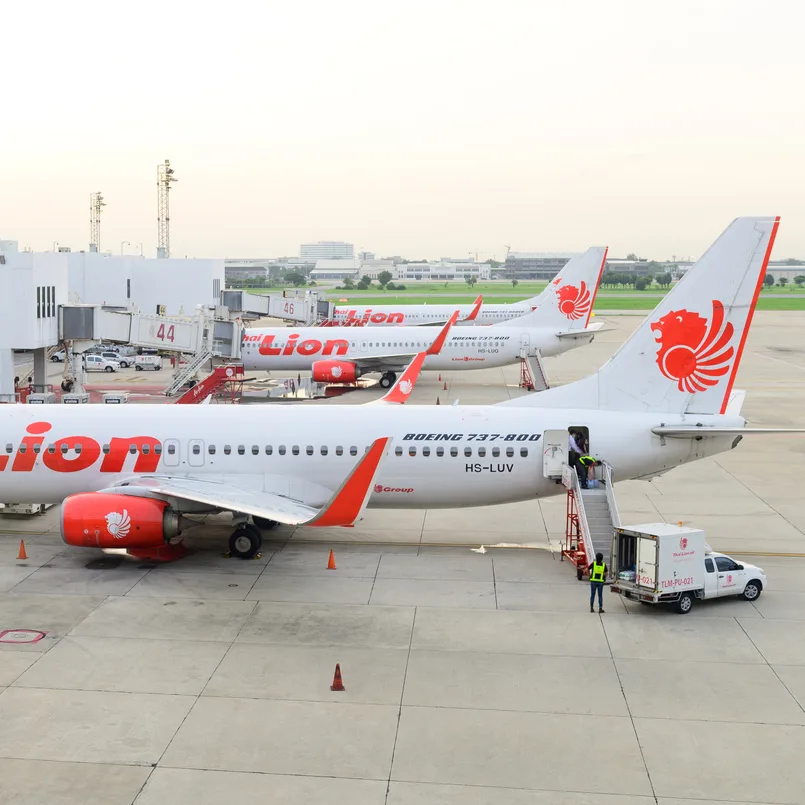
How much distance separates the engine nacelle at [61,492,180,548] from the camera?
23.4 meters

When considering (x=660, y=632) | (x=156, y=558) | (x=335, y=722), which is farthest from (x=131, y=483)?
(x=660, y=632)

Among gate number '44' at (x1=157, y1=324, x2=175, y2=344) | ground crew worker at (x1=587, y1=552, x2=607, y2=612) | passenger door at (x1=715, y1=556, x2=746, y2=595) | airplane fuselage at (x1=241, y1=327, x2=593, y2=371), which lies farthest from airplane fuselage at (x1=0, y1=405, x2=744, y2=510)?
airplane fuselage at (x1=241, y1=327, x2=593, y2=371)

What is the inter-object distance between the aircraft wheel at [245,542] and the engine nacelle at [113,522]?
6.72ft

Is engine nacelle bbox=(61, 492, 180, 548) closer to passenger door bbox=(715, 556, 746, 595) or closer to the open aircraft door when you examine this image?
the open aircraft door

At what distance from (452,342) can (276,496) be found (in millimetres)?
37798

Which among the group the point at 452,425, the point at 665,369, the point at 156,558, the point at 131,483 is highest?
the point at 665,369

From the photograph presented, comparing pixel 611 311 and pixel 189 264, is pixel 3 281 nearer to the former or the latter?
pixel 189 264

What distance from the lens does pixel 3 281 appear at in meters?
36.6

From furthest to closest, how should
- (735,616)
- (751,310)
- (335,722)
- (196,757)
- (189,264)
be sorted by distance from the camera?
(189,264) → (751,310) → (735,616) → (335,722) → (196,757)

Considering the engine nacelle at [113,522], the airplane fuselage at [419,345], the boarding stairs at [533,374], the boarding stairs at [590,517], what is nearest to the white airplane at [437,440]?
the boarding stairs at [590,517]

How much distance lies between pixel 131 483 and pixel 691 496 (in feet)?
63.3

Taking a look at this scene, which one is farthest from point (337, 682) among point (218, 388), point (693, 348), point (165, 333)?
point (218, 388)

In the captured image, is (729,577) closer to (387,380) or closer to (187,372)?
(187,372)

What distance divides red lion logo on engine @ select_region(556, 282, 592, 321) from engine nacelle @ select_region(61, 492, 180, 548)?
1739 inches
